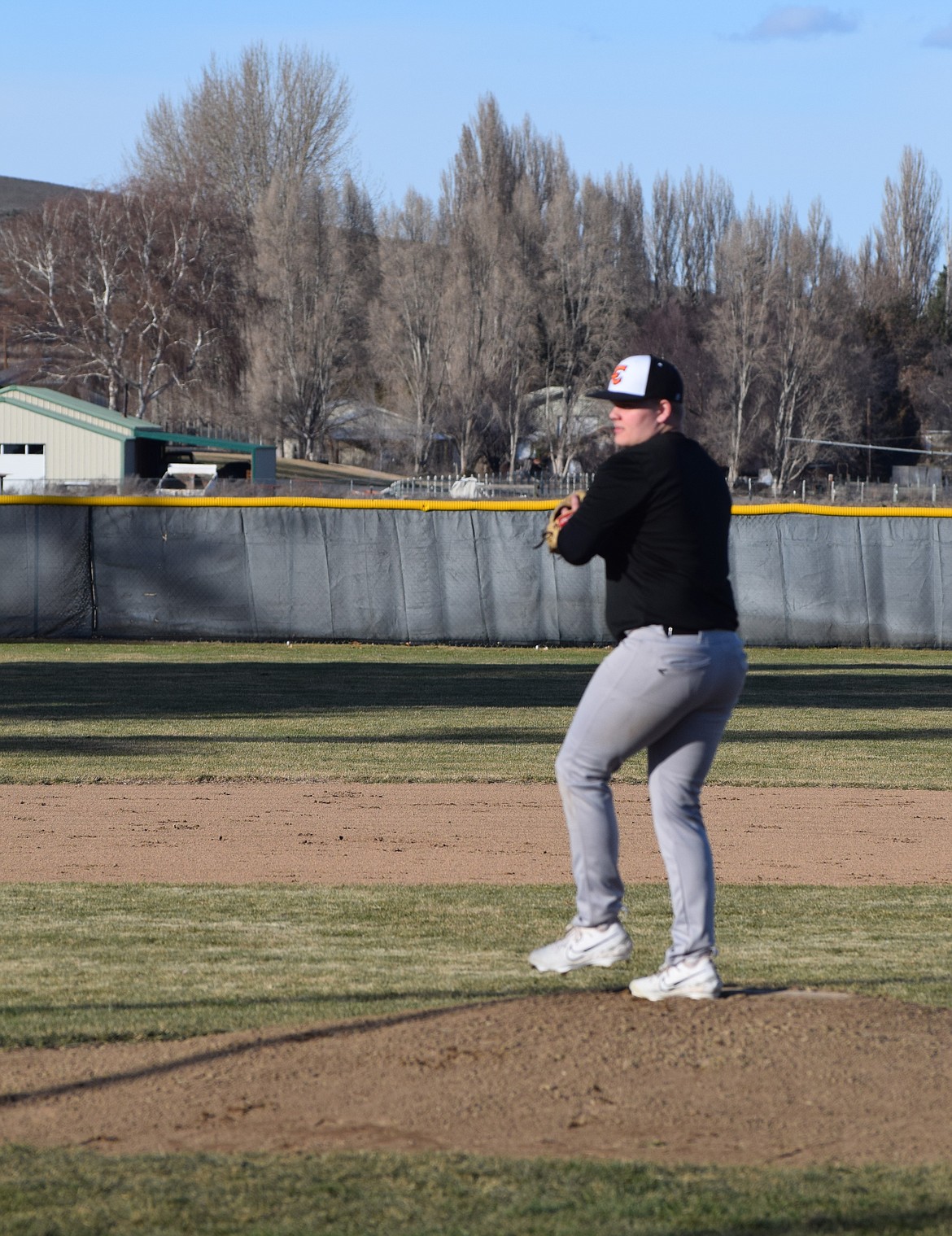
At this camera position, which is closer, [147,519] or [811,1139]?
[811,1139]

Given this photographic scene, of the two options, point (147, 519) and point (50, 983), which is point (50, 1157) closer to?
point (50, 983)

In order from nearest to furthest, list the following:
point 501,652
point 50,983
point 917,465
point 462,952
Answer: point 50,983 → point 462,952 → point 501,652 → point 917,465

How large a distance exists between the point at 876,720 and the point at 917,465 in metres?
70.5

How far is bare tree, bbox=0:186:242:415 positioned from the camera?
73750 millimetres

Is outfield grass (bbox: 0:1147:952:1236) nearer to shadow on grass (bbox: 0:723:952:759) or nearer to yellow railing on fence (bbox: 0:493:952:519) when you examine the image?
shadow on grass (bbox: 0:723:952:759)

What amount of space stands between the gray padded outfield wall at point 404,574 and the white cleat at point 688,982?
1905 cm

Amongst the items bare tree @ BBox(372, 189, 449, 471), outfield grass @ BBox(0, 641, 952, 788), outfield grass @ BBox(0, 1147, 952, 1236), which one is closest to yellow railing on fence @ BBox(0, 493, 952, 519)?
outfield grass @ BBox(0, 641, 952, 788)

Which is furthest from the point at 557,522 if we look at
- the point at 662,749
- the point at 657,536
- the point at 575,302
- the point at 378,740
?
the point at 575,302

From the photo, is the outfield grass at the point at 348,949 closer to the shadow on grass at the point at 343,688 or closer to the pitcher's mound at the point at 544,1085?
the pitcher's mound at the point at 544,1085

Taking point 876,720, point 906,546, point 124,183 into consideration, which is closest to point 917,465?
point 124,183

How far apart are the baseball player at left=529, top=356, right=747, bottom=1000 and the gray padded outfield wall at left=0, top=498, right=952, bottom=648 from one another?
1903 cm

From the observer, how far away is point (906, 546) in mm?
23719

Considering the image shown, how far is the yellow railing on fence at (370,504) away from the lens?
76.7ft

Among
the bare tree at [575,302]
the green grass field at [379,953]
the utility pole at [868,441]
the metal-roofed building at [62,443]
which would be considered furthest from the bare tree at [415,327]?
the green grass field at [379,953]
